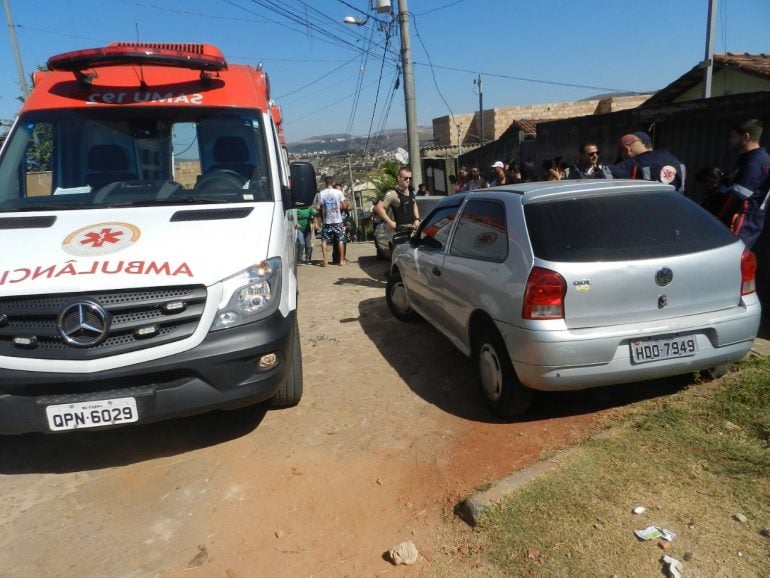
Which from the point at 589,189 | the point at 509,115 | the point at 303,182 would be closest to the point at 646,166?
the point at 589,189

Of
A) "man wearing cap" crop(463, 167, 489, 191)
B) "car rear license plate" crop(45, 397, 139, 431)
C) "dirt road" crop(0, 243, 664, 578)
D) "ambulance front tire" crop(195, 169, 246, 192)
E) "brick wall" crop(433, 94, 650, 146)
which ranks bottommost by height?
"dirt road" crop(0, 243, 664, 578)

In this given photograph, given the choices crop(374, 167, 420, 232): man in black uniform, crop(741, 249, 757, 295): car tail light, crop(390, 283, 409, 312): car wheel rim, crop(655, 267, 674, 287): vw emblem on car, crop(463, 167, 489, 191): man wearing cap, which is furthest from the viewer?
crop(463, 167, 489, 191): man wearing cap

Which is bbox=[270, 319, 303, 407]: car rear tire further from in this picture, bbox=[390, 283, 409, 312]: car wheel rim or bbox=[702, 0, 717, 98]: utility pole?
bbox=[702, 0, 717, 98]: utility pole

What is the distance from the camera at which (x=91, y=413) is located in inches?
120

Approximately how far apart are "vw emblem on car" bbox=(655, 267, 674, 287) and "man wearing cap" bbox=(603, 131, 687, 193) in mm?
2273

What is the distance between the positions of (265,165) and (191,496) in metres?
2.51

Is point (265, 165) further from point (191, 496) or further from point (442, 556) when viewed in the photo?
point (442, 556)

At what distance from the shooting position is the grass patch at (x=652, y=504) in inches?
91.0

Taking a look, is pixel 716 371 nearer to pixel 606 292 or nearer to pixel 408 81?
pixel 606 292

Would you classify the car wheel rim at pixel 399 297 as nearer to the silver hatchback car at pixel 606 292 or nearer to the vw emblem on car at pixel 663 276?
the silver hatchback car at pixel 606 292

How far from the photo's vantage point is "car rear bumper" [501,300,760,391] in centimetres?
325

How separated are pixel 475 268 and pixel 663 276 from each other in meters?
1.26

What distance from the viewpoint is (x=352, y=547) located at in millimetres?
2645

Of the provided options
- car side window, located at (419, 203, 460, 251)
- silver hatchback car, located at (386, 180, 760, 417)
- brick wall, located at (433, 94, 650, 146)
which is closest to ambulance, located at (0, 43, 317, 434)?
car side window, located at (419, 203, 460, 251)
